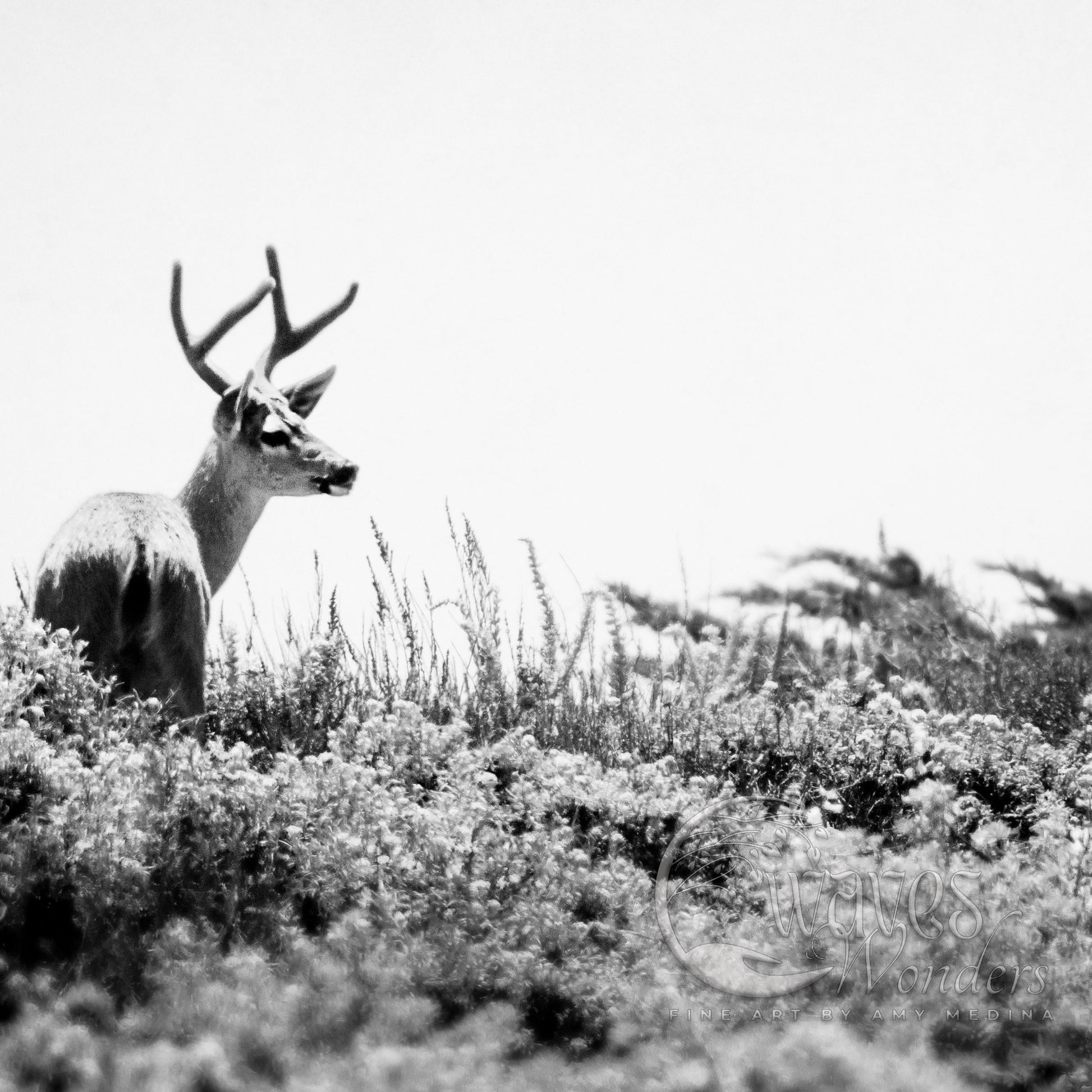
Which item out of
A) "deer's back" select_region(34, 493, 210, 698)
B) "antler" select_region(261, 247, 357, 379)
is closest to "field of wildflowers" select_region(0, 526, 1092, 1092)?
"deer's back" select_region(34, 493, 210, 698)

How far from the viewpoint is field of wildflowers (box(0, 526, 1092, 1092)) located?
3203mm

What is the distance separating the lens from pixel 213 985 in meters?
3.39

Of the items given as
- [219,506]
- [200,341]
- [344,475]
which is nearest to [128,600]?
[219,506]

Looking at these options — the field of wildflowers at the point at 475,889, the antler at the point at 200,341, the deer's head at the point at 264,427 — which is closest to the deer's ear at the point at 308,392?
the deer's head at the point at 264,427

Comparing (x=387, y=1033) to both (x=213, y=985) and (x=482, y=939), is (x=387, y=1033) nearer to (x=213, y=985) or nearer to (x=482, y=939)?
(x=213, y=985)

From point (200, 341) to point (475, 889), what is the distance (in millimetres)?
4893

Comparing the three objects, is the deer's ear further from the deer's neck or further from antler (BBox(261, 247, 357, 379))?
the deer's neck

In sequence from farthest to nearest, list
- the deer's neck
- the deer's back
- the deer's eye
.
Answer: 1. the deer's eye
2. the deer's neck
3. the deer's back

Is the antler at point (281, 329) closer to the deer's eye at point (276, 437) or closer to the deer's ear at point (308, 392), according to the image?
the deer's ear at point (308, 392)

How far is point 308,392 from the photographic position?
8.38 m

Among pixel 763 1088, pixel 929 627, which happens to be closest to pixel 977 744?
pixel 763 1088

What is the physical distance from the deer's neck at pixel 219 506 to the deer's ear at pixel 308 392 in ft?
2.30

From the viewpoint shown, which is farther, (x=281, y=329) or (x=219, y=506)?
(x=281, y=329)

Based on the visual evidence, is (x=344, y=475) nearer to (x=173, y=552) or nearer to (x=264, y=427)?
(x=264, y=427)
